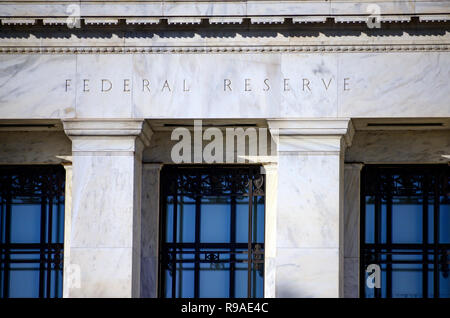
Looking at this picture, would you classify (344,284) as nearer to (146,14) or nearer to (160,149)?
(160,149)

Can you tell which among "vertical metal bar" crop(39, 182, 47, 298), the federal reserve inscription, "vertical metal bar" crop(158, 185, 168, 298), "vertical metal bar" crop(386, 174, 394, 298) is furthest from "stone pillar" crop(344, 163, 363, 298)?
"vertical metal bar" crop(39, 182, 47, 298)

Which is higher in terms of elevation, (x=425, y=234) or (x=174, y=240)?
(x=425, y=234)

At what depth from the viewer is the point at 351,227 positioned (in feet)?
102

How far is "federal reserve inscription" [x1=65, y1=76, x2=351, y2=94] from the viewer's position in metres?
29.5

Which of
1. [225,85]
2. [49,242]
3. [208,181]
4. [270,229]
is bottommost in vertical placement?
[49,242]

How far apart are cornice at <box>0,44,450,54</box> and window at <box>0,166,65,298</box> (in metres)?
A: 3.45

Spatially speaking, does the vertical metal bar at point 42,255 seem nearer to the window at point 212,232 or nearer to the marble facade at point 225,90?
the marble facade at point 225,90

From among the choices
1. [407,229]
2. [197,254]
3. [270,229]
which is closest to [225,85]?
[270,229]

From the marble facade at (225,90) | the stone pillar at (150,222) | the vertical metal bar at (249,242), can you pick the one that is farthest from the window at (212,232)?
the marble facade at (225,90)

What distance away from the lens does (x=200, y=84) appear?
97.2 ft

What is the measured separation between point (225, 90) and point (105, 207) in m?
3.95

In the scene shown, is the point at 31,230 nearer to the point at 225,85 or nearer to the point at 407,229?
the point at 225,85

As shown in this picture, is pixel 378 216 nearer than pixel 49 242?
Yes
